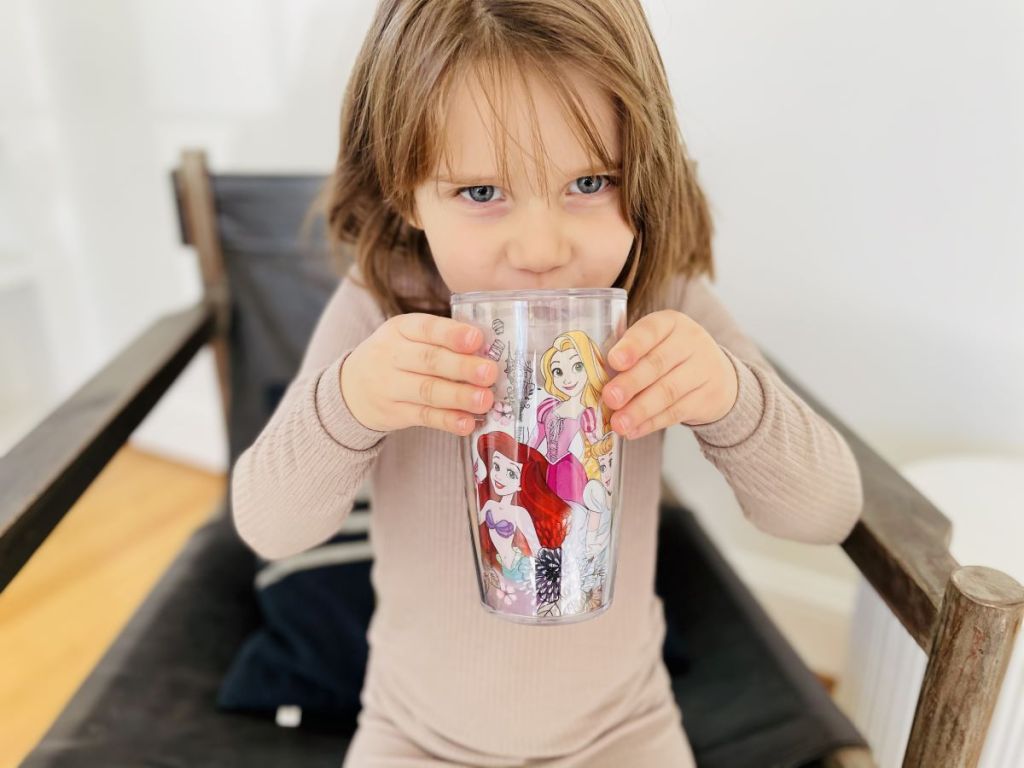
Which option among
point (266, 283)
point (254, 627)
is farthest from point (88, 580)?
point (266, 283)

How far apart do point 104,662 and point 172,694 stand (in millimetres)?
90

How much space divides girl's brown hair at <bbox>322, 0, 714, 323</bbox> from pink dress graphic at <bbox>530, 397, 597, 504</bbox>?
0.17 meters

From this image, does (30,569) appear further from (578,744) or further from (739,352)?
(739,352)

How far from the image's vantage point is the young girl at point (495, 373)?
482 millimetres

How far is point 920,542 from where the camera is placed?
0.57 metres

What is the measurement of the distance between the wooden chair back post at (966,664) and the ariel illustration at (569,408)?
0.25m

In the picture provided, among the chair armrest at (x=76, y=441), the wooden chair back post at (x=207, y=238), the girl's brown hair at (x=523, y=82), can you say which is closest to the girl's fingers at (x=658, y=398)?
the girl's brown hair at (x=523, y=82)

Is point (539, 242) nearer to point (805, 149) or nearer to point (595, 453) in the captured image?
point (595, 453)

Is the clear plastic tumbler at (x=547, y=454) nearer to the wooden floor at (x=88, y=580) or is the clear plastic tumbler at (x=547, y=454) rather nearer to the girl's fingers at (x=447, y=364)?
the girl's fingers at (x=447, y=364)

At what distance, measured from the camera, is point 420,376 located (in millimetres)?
474

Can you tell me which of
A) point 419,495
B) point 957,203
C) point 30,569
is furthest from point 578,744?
point 30,569

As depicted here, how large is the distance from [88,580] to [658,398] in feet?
4.39

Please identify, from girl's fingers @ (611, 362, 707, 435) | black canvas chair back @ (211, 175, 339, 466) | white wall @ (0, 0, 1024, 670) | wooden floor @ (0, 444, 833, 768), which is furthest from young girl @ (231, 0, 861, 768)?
wooden floor @ (0, 444, 833, 768)

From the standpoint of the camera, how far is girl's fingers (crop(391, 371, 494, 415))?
17.4 inches
